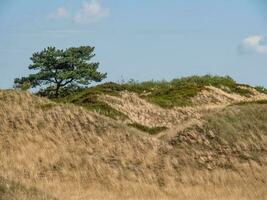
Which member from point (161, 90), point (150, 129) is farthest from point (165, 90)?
point (150, 129)

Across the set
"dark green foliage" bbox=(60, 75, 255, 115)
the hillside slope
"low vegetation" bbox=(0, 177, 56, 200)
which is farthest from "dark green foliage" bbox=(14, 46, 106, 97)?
"low vegetation" bbox=(0, 177, 56, 200)

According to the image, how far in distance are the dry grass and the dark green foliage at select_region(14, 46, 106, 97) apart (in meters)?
11.5

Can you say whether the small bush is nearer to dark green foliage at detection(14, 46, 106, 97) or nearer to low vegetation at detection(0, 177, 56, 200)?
dark green foliage at detection(14, 46, 106, 97)

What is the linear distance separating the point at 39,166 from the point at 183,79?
60.7ft

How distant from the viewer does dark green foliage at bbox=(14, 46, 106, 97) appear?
131ft

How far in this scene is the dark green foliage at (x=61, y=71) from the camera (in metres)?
39.9

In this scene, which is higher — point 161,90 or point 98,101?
point 161,90

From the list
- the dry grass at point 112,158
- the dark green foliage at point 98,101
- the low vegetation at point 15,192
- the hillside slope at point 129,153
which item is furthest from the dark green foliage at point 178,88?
the low vegetation at point 15,192

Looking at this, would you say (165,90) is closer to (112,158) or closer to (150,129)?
(150,129)

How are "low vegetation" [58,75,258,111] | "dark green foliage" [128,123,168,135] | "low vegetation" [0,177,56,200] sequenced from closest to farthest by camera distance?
"low vegetation" [0,177,56,200] → "dark green foliage" [128,123,168,135] → "low vegetation" [58,75,258,111]

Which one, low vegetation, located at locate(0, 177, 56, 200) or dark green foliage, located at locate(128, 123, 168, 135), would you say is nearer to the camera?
low vegetation, located at locate(0, 177, 56, 200)

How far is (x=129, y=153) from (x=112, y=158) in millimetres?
714

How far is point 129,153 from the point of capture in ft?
87.5

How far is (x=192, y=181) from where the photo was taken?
84.0 ft
